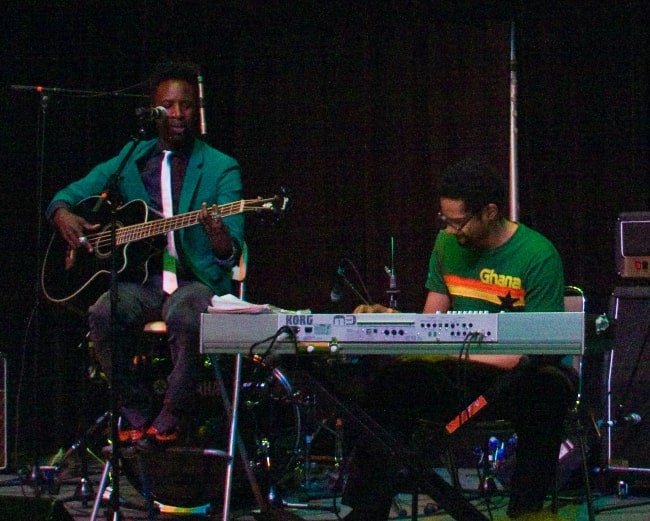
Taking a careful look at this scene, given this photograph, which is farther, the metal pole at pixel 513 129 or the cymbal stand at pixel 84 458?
the metal pole at pixel 513 129

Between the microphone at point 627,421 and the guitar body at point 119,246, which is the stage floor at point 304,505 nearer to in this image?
the microphone at point 627,421

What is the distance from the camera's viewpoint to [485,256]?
365cm

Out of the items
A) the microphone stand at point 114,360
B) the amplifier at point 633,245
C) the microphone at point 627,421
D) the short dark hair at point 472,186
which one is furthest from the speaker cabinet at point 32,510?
the amplifier at point 633,245

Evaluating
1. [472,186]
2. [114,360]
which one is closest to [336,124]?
[472,186]

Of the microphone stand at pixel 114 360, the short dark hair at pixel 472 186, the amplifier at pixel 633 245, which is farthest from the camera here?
the amplifier at pixel 633 245

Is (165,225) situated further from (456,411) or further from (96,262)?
(456,411)

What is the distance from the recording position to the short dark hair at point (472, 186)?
11.6 ft

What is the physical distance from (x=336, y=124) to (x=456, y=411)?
3.04m

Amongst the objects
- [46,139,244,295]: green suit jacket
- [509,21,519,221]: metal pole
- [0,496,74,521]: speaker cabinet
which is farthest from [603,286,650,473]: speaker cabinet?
[0,496,74,521]: speaker cabinet

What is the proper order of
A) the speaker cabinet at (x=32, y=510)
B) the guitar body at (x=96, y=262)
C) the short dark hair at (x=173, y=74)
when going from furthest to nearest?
1. the short dark hair at (x=173, y=74)
2. the guitar body at (x=96, y=262)
3. the speaker cabinet at (x=32, y=510)

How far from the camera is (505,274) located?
3.58 meters

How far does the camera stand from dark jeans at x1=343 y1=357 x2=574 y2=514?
323 centimetres

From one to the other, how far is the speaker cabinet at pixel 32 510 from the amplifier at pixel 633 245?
9.82 feet

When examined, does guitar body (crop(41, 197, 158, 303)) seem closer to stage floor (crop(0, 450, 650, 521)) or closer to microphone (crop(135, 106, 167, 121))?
microphone (crop(135, 106, 167, 121))
